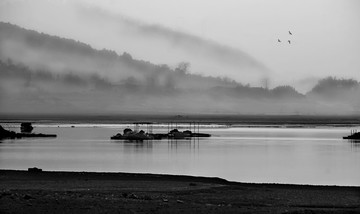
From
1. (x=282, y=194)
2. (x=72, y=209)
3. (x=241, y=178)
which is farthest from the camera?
(x=241, y=178)

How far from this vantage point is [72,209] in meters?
17.2

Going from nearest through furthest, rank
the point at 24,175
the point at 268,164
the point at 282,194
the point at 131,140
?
1. the point at 282,194
2. the point at 24,175
3. the point at 268,164
4. the point at 131,140

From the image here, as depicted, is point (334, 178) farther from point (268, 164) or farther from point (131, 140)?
point (131, 140)

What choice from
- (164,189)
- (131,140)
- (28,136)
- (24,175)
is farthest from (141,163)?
(28,136)

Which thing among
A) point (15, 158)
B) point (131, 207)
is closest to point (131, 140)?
point (15, 158)

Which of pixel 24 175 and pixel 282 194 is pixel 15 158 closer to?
pixel 24 175

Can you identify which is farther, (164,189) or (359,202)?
(164,189)

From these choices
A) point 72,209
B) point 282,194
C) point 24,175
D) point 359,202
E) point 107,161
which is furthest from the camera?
point 107,161

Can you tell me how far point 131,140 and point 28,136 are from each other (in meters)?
21.3

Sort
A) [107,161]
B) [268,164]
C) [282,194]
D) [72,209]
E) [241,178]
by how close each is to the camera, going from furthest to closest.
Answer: [107,161] → [268,164] → [241,178] → [282,194] → [72,209]

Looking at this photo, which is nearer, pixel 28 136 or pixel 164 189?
pixel 164 189

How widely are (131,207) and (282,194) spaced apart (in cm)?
785

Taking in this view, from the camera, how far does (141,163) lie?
57.3 meters

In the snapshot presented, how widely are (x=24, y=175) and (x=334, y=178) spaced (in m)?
20.8
